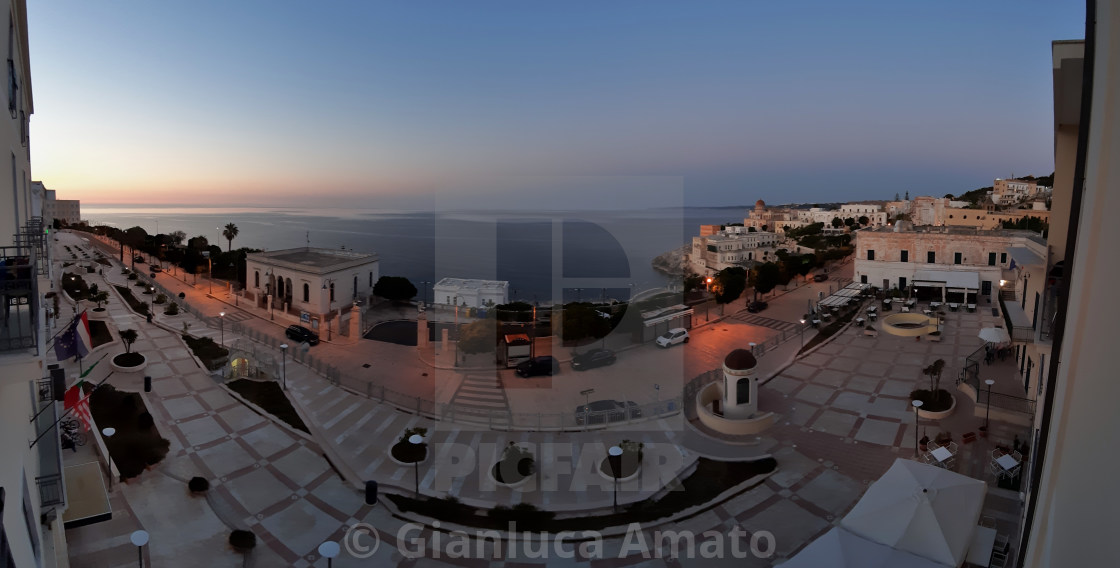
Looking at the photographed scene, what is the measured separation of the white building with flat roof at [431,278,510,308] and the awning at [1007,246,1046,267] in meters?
25.1

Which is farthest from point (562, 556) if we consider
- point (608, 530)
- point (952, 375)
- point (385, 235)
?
point (385, 235)

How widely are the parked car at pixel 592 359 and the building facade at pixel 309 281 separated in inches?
549

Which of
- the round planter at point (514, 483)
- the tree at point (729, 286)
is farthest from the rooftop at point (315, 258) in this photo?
the tree at point (729, 286)

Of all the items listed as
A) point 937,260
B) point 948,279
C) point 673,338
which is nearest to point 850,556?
point 673,338

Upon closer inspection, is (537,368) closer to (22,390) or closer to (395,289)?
(22,390)

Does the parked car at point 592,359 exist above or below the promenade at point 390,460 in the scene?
above

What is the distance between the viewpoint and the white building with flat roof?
3388cm

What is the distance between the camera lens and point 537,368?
21062 millimetres

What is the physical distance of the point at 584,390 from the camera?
19.3m

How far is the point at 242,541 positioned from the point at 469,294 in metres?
23.9

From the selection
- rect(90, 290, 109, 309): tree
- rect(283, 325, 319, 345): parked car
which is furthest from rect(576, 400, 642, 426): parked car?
rect(90, 290, 109, 309): tree

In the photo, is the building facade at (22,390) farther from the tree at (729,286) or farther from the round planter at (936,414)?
the tree at (729,286)

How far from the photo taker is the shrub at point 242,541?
34.0 ft

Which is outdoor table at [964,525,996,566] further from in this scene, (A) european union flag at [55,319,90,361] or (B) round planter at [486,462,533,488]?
(A) european union flag at [55,319,90,361]
